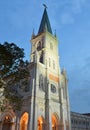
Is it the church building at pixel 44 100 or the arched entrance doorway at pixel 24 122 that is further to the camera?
the arched entrance doorway at pixel 24 122

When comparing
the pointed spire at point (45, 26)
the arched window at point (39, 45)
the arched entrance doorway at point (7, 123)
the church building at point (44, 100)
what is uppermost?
the pointed spire at point (45, 26)

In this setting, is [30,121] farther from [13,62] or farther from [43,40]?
[43,40]

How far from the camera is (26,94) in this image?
31.4 meters

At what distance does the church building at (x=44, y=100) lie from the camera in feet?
97.1

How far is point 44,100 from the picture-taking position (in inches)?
1251

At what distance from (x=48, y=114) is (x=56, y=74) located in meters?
10.6

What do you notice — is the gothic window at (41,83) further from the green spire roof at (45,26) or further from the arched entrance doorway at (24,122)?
the green spire roof at (45,26)

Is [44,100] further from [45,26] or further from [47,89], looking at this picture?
[45,26]

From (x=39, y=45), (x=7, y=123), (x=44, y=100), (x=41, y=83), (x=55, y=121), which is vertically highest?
(x=39, y=45)

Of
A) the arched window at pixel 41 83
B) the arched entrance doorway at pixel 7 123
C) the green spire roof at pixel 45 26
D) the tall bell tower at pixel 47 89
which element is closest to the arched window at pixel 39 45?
the tall bell tower at pixel 47 89

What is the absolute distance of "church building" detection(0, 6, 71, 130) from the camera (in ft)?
97.1

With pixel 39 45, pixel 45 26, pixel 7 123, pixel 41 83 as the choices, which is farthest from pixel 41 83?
pixel 45 26

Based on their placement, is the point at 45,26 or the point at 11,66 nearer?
the point at 11,66

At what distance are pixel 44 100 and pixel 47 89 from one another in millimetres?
2454
